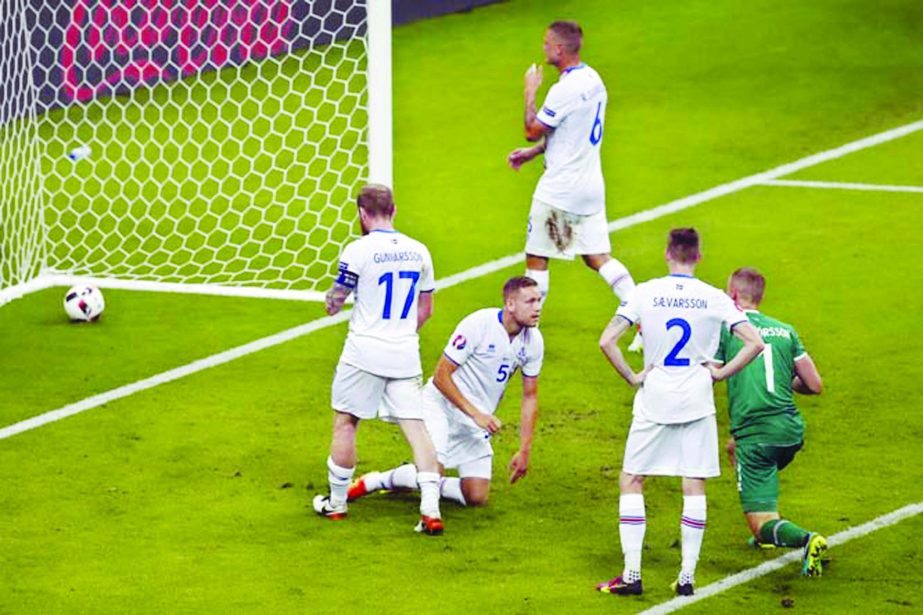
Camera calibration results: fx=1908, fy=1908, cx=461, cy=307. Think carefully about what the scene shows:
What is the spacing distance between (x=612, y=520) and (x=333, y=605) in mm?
1816

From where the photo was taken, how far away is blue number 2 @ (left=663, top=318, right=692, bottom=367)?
8.49 m

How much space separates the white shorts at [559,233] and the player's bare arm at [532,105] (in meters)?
0.49

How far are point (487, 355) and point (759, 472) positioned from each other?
1464 millimetres

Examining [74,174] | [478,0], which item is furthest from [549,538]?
[478,0]

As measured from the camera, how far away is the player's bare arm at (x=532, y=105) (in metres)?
11.2

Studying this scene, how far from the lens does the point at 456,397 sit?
932 cm

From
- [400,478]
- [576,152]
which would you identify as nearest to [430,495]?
[400,478]

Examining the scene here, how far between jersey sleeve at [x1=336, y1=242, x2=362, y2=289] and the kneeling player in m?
0.58

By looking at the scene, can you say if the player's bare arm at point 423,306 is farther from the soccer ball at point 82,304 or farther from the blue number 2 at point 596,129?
the soccer ball at point 82,304

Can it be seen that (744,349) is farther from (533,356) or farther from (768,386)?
(533,356)

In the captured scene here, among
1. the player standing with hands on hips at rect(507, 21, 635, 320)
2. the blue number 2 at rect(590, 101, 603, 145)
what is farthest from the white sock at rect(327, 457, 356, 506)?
the blue number 2 at rect(590, 101, 603, 145)

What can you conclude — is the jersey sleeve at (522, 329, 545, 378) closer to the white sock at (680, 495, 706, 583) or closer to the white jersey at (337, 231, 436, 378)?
the white jersey at (337, 231, 436, 378)

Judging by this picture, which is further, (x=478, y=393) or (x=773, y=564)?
(x=478, y=393)

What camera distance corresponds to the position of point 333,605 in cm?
840
